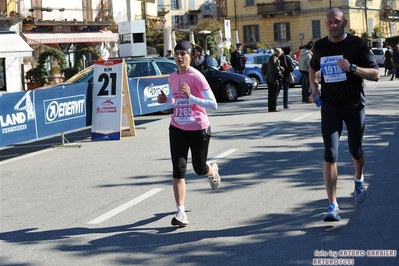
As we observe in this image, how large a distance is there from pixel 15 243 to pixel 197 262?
6.45 feet

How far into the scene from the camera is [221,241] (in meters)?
6.90

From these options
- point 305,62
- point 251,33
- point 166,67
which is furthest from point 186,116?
point 251,33

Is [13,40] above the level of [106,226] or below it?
above

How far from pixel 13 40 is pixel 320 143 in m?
26.1

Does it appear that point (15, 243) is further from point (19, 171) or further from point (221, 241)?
point (19, 171)

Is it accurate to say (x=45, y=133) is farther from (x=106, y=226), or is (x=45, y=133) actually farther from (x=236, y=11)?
(x=236, y=11)

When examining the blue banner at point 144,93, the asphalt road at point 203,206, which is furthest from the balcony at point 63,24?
the asphalt road at point 203,206

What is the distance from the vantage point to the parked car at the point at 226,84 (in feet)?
82.5

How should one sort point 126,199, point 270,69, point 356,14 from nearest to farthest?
1. point 126,199
2. point 270,69
3. point 356,14

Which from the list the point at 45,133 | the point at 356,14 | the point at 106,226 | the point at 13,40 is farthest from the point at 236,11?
the point at 106,226

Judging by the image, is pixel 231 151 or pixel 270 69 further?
pixel 270 69

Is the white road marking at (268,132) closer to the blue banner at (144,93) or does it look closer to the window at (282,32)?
the blue banner at (144,93)

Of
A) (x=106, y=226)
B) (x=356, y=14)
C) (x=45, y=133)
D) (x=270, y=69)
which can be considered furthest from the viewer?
(x=356, y=14)

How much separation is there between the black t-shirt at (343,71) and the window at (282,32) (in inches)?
2852
